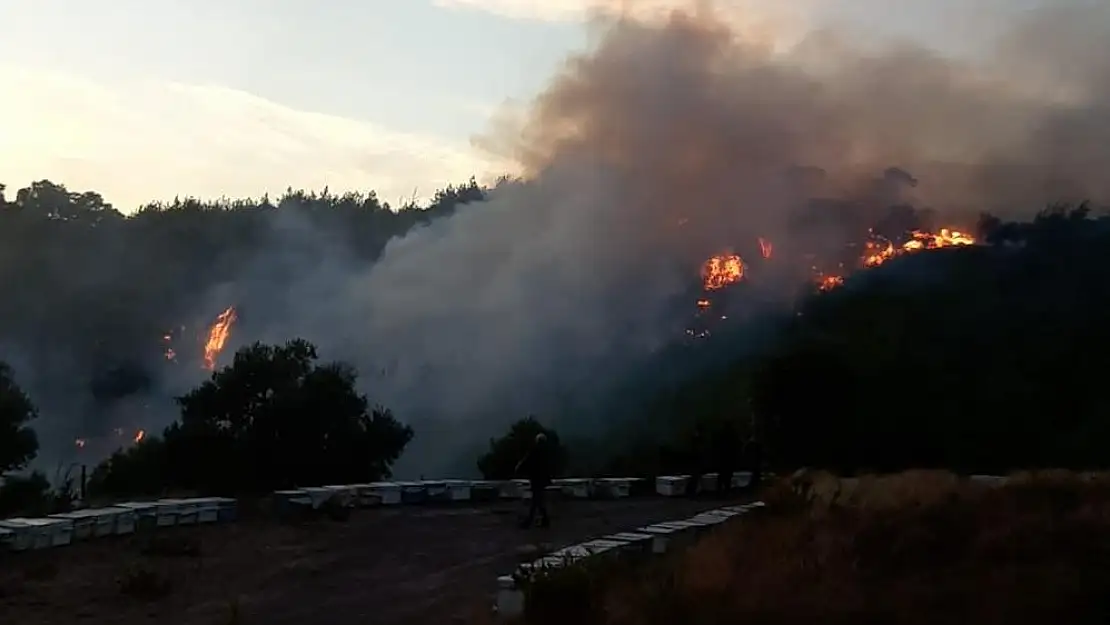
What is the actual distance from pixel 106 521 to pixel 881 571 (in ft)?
45.0

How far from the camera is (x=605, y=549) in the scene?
666 inches

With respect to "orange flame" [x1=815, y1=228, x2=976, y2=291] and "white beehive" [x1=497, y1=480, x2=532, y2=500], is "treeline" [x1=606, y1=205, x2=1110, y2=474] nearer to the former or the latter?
"orange flame" [x1=815, y1=228, x2=976, y2=291]

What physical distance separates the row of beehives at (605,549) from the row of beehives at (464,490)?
718cm

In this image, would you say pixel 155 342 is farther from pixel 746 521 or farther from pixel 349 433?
pixel 746 521

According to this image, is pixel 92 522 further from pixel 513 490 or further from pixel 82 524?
pixel 513 490

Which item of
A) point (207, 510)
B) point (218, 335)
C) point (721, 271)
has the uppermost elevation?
point (721, 271)

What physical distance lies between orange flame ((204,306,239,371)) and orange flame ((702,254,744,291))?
3379 centimetres

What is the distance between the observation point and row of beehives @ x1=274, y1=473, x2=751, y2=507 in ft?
84.5

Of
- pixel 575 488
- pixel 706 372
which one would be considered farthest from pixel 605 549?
pixel 706 372

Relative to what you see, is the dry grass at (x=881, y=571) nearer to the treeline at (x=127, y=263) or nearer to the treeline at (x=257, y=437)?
the treeline at (x=257, y=437)

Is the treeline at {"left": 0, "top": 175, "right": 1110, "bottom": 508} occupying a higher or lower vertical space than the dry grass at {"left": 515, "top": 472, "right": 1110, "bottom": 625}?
higher

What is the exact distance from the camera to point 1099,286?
67.8 metres

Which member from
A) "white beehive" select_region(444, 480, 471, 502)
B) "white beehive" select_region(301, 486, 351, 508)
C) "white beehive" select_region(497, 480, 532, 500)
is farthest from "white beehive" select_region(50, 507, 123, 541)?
"white beehive" select_region(497, 480, 532, 500)

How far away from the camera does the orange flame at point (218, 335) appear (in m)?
82.2
